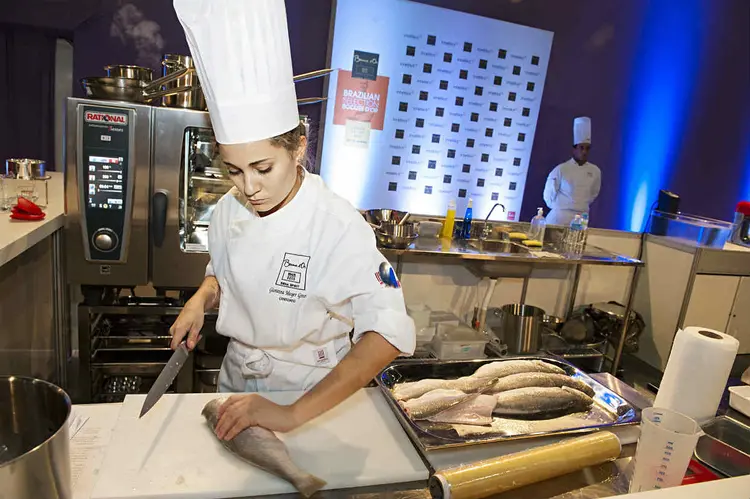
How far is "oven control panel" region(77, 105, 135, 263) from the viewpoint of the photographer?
2592mm

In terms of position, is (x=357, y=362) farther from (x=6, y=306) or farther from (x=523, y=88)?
(x=523, y=88)

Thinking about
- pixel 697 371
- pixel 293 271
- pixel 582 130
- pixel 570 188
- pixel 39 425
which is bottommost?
pixel 39 425

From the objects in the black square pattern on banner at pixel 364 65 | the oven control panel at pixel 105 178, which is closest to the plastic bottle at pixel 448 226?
the black square pattern on banner at pixel 364 65

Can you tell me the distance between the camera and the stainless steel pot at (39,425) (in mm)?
771

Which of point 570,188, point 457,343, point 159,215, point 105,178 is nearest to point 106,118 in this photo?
point 105,178

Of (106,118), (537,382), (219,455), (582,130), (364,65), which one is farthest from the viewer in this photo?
(582,130)

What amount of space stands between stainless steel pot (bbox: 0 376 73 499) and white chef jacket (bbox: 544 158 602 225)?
4.90 m

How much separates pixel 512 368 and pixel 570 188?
391cm

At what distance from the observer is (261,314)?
55.8 inches

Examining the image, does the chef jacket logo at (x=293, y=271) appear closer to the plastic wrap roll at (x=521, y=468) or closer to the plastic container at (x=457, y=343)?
the plastic wrap roll at (x=521, y=468)

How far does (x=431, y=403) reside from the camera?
4.58ft

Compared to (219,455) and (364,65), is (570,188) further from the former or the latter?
(219,455)

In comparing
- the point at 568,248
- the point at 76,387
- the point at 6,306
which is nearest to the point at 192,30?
the point at 6,306

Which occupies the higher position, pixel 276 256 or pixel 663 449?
pixel 276 256
